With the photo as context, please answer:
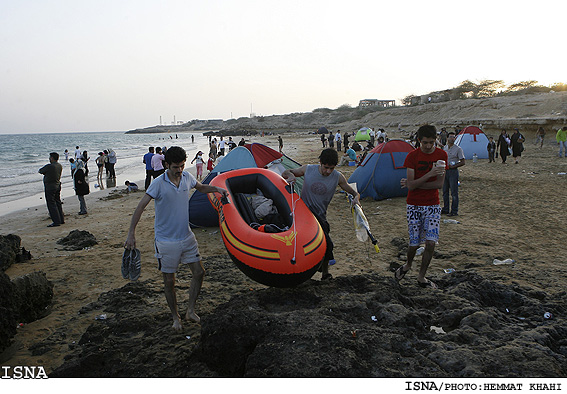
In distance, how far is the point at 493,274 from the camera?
181 inches

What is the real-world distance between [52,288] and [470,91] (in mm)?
61088

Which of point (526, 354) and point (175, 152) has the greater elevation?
point (175, 152)

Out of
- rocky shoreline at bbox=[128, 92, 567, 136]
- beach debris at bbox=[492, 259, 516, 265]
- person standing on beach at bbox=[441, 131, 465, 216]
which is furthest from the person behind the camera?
rocky shoreline at bbox=[128, 92, 567, 136]

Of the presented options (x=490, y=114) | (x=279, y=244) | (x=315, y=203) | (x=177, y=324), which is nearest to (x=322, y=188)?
(x=315, y=203)

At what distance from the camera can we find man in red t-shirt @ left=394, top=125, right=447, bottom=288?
424cm

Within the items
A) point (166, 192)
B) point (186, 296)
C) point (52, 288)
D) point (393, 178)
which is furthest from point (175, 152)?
point (393, 178)

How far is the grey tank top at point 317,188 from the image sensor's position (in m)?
4.50

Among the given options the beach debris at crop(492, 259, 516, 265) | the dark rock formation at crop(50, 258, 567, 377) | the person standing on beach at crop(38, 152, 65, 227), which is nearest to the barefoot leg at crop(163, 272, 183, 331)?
the dark rock formation at crop(50, 258, 567, 377)

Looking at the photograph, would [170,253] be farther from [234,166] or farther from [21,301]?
[234,166]

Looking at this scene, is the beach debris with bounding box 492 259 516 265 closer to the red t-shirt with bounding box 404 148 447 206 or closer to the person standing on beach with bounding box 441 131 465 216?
the red t-shirt with bounding box 404 148 447 206

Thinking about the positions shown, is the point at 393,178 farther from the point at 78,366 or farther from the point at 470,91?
the point at 470,91

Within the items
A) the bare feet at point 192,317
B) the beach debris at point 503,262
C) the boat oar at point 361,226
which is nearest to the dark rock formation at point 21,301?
the bare feet at point 192,317

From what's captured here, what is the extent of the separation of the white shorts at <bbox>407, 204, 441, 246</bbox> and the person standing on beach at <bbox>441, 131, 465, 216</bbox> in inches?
133

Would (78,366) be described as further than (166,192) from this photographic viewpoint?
No
